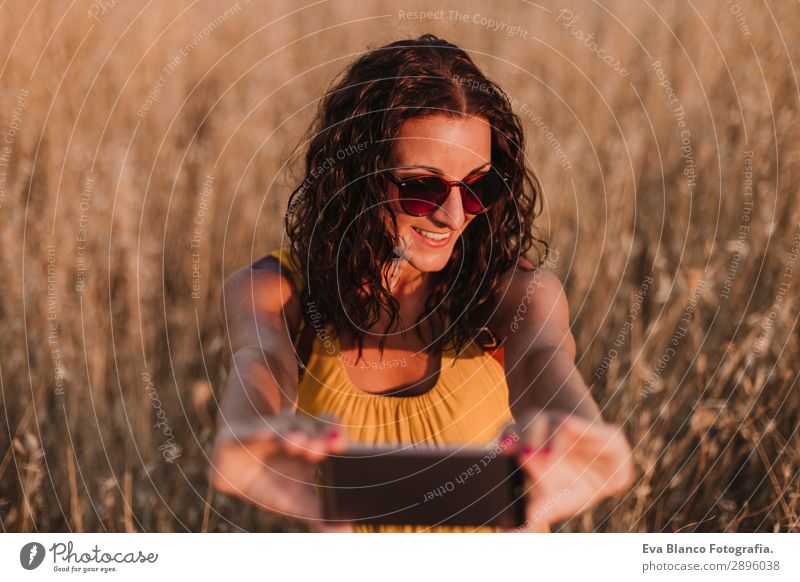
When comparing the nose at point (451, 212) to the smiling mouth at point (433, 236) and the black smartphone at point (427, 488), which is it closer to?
the smiling mouth at point (433, 236)

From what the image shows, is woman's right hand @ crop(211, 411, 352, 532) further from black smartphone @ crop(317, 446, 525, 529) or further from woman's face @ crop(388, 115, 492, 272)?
woman's face @ crop(388, 115, 492, 272)

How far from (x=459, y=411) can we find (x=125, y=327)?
0.94 metres

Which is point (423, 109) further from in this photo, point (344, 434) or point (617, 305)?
point (617, 305)

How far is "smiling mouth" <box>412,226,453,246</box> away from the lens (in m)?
1.07

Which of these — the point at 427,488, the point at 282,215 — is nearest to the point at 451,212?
the point at 427,488

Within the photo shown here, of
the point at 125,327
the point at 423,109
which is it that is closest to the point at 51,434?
the point at 125,327

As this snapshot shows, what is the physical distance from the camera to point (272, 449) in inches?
35.7

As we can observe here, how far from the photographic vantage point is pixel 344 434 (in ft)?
3.50

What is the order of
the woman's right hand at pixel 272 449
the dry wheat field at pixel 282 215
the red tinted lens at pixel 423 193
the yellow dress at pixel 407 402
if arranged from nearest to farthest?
the woman's right hand at pixel 272 449 < the red tinted lens at pixel 423 193 < the yellow dress at pixel 407 402 < the dry wheat field at pixel 282 215

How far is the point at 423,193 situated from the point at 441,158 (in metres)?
0.05

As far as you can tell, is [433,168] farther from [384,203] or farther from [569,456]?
[569,456]

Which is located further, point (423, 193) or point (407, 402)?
point (407, 402)

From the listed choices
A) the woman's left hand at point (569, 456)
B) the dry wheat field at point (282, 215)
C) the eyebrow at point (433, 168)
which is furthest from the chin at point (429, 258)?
the dry wheat field at point (282, 215)

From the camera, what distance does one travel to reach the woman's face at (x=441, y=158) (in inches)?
39.3
